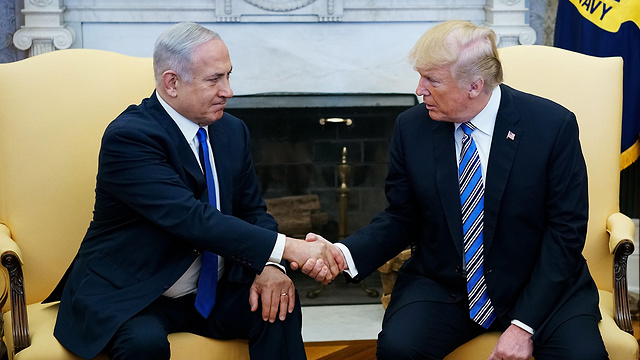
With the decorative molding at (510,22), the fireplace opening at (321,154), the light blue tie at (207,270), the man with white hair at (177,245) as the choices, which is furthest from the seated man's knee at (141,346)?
the decorative molding at (510,22)

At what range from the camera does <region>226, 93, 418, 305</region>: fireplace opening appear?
3.74m

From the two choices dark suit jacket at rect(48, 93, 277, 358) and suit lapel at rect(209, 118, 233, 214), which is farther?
suit lapel at rect(209, 118, 233, 214)

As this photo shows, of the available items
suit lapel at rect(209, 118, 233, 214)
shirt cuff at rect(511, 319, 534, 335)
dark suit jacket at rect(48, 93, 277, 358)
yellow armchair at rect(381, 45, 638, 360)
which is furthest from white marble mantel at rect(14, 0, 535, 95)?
shirt cuff at rect(511, 319, 534, 335)

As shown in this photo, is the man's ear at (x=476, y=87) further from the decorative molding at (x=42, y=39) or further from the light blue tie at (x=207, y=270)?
the decorative molding at (x=42, y=39)

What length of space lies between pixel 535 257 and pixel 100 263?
1.19 m

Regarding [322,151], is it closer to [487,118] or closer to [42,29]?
[42,29]

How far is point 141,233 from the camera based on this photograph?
2.11 meters

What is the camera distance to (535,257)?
2184mm

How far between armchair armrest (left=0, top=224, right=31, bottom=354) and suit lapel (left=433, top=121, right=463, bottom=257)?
1169mm

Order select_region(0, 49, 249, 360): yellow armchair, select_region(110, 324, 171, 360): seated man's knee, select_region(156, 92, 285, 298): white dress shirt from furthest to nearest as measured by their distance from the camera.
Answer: select_region(0, 49, 249, 360): yellow armchair
select_region(156, 92, 285, 298): white dress shirt
select_region(110, 324, 171, 360): seated man's knee

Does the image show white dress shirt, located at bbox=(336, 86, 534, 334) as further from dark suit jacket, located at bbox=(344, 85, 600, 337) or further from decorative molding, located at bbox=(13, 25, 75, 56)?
decorative molding, located at bbox=(13, 25, 75, 56)

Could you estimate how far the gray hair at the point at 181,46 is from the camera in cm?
214

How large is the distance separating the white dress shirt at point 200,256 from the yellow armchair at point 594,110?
0.98 m

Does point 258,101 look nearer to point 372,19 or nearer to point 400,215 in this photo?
point 372,19
